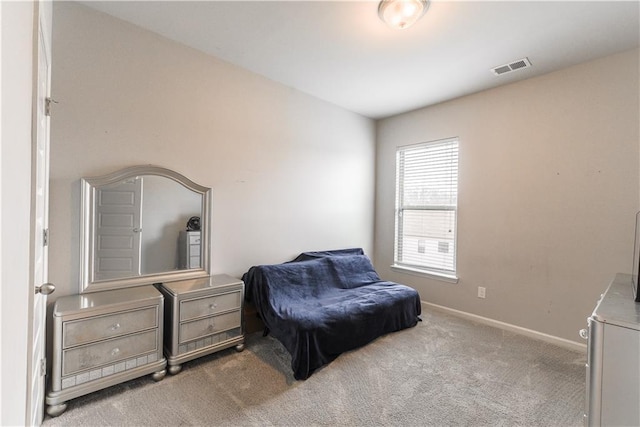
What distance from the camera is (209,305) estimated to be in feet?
7.08

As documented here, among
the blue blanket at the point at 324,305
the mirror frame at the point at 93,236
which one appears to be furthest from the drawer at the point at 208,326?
the mirror frame at the point at 93,236

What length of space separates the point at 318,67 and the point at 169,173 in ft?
5.30

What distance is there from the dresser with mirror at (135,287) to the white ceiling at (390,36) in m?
1.12

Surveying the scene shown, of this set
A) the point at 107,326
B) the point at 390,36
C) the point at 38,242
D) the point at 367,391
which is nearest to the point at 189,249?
the point at 107,326

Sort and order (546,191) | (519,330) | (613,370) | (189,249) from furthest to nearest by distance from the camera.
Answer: (519,330)
(546,191)
(189,249)
(613,370)

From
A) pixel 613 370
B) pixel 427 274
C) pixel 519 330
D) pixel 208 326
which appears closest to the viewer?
pixel 613 370

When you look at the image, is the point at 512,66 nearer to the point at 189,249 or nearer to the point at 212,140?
the point at 212,140

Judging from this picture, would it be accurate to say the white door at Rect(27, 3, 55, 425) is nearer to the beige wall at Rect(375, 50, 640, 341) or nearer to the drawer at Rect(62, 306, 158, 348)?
the drawer at Rect(62, 306, 158, 348)

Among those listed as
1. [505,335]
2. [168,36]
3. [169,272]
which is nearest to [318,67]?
[168,36]

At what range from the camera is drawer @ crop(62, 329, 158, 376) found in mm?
1628

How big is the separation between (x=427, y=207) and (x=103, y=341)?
3319 mm

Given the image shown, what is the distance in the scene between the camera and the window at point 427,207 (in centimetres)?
332

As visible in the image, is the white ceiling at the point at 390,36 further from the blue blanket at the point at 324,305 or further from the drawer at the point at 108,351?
the drawer at the point at 108,351

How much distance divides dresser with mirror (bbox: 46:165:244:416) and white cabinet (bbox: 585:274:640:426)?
2.13 meters
